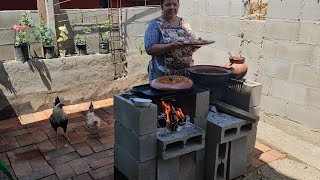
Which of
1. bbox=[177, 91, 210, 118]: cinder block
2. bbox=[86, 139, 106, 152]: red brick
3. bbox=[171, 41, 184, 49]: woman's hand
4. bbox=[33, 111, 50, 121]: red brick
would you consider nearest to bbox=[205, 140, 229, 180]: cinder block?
bbox=[177, 91, 210, 118]: cinder block

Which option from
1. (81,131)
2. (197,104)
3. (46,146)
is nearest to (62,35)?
(81,131)

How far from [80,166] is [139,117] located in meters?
1.78

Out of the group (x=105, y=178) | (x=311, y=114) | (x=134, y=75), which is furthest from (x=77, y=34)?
(x=311, y=114)

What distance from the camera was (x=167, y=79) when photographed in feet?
12.1

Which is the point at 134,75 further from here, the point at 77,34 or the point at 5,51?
the point at 5,51

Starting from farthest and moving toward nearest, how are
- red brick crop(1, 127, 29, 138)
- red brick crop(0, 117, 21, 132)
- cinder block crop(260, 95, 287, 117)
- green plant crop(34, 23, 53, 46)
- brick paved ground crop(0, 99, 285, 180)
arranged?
green plant crop(34, 23, 53, 46)
red brick crop(0, 117, 21, 132)
cinder block crop(260, 95, 287, 117)
red brick crop(1, 127, 29, 138)
brick paved ground crop(0, 99, 285, 180)

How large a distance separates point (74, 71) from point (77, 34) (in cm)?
91

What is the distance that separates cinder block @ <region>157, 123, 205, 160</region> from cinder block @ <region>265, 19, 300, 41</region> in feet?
9.33

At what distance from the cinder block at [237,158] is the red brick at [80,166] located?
6.80 ft

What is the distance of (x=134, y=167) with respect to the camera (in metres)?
3.49

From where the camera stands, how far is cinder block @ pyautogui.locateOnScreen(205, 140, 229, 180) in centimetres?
391

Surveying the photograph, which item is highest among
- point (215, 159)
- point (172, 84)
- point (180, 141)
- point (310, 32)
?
point (310, 32)

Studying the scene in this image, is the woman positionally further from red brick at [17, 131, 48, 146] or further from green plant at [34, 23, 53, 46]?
green plant at [34, 23, 53, 46]

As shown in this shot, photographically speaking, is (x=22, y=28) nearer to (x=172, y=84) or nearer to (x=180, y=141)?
(x=172, y=84)
